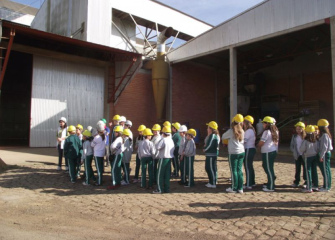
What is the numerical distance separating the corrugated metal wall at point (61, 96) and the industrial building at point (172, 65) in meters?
0.05

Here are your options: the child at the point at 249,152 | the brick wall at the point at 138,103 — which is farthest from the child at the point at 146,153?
the brick wall at the point at 138,103

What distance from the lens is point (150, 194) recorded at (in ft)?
20.8

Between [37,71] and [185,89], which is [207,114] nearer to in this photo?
[185,89]

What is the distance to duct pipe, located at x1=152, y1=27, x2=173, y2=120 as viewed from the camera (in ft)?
57.1

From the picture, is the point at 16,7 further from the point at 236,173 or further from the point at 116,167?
the point at 236,173

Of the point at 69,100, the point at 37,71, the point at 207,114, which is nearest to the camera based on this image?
the point at 37,71

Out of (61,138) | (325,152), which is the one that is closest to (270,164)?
(325,152)

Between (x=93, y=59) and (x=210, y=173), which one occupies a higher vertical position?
(x=93, y=59)

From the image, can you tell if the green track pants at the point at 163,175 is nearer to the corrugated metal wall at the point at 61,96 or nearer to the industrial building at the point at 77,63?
the industrial building at the point at 77,63

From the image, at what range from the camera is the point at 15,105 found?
21875 millimetres

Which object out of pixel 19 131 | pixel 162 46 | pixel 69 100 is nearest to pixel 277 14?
pixel 162 46

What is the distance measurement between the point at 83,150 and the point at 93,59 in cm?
1020

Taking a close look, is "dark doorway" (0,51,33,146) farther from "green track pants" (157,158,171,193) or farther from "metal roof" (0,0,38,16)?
"green track pants" (157,158,171,193)

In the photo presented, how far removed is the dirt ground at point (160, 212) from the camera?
407 centimetres
